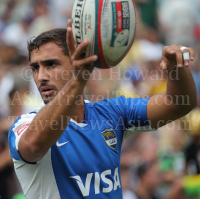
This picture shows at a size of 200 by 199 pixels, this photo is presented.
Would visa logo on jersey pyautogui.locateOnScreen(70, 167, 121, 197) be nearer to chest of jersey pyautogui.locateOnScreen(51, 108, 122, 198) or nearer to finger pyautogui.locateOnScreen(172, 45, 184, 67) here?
chest of jersey pyautogui.locateOnScreen(51, 108, 122, 198)

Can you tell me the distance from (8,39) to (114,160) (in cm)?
622

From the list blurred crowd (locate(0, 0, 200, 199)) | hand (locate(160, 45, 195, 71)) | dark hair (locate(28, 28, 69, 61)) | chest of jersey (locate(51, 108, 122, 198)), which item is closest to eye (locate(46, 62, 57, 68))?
dark hair (locate(28, 28, 69, 61))

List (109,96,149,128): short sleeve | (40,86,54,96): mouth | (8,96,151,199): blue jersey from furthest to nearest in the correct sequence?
(109,96,149,128): short sleeve < (40,86,54,96): mouth < (8,96,151,199): blue jersey

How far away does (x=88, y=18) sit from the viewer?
95.3 inches

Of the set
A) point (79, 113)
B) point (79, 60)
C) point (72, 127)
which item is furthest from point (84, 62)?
point (79, 113)

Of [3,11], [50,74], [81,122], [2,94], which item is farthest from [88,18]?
[3,11]

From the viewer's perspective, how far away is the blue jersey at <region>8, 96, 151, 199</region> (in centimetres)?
262

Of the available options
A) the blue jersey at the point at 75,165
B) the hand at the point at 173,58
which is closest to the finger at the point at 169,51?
the hand at the point at 173,58

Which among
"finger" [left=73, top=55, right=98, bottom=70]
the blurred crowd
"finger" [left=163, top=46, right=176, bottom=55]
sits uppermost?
"finger" [left=73, top=55, right=98, bottom=70]

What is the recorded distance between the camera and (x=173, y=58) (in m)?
2.62

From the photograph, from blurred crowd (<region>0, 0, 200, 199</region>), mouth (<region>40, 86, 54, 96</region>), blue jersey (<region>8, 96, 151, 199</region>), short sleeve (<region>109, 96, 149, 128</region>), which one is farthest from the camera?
blurred crowd (<region>0, 0, 200, 199</region>)

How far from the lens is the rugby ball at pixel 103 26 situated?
7.82 ft

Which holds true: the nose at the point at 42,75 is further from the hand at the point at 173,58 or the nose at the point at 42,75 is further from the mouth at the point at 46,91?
the hand at the point at 173,58

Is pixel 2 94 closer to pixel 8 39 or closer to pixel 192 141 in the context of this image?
pixel 8 39
